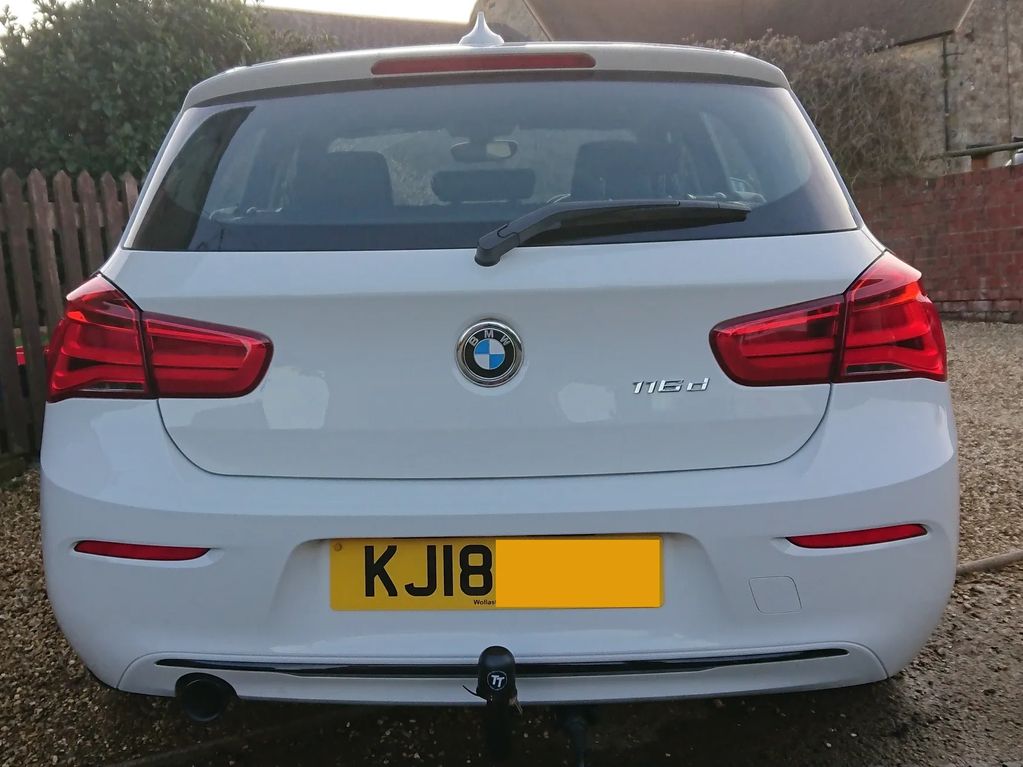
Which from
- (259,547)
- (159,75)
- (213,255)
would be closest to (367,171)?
(213,255)

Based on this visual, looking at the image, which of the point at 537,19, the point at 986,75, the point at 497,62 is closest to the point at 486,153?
the point at 497,62

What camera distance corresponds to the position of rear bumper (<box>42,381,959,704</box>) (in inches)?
66.6

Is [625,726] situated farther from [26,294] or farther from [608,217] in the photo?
[26,294]

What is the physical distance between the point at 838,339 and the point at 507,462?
662 millimetres

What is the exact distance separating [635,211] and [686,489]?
0.54 metres

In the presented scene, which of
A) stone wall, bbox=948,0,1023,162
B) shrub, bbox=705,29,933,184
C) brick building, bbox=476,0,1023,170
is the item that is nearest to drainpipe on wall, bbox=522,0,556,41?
brick building, bbox=476,0,1023,170

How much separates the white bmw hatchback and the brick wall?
10574mm

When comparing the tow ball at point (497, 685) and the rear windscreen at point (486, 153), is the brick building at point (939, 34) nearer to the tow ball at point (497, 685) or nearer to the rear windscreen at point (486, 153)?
the rear windscreen at point (486, 153)

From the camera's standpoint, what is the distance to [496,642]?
1721 mm

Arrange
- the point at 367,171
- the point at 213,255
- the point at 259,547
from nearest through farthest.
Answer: the point at 259,547
the point at 213,255
the point at 367,171

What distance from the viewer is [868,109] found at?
16969 millimetres

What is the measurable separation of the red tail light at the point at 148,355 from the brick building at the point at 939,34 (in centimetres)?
1908

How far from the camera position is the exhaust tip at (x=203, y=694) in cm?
180

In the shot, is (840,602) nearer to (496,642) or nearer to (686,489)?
(686,489)
